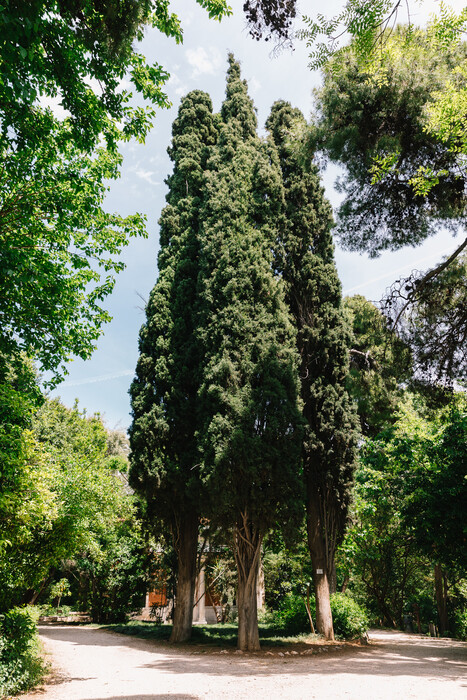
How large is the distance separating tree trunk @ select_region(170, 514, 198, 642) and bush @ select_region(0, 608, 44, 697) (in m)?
5.61

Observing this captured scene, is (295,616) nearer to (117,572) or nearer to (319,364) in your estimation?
(319,364)

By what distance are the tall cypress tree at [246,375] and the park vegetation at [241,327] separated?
2.1 inches

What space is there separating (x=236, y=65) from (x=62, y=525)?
676 inches

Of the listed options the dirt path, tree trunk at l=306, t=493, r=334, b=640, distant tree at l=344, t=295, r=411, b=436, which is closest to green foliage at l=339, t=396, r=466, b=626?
distant tree at l=344, t=295, r=411, b=436

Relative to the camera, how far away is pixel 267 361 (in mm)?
11188

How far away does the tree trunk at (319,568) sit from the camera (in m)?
11.5

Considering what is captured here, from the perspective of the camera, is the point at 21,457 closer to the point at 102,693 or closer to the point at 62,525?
the point at 62,525

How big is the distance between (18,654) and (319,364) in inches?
368

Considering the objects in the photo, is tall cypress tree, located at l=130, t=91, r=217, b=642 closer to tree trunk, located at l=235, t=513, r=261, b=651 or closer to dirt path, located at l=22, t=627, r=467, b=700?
tree trunk, located at l=235, t=513, r=261, b=651

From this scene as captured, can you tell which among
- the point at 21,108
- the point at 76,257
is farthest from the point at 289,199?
the point at 21,108

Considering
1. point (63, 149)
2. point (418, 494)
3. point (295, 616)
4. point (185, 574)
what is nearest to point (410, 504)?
point (418, 494)

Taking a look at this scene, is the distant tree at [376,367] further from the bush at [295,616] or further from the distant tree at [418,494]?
the bush at [295,616]

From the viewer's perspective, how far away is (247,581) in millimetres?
10352

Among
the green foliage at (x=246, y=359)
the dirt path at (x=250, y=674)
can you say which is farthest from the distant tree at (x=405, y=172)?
the dirt path at (x=250, y=674)
